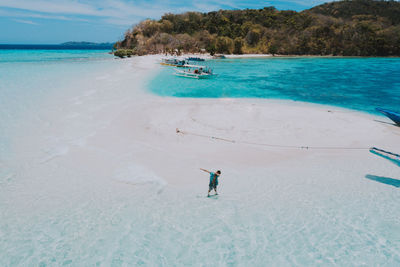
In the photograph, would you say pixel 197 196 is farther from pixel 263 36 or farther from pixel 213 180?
pixel 263 36

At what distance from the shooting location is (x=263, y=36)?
11281 cm

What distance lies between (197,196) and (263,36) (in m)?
117

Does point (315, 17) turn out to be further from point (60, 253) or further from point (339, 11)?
point (60, 253)

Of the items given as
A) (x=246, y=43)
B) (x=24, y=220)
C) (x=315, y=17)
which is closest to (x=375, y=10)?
(x=315, y=17)

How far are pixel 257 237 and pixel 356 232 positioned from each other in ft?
10.8

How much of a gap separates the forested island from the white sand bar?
81094 millimetres

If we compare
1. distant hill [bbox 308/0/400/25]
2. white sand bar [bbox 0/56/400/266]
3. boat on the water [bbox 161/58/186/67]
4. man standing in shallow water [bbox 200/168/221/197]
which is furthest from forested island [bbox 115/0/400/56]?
man standing in shallow water [bbox 200/168/221/197]

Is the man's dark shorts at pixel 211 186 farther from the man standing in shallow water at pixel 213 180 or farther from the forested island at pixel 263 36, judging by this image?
the forested island at pixel 263 36

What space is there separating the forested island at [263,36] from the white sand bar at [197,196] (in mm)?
81094

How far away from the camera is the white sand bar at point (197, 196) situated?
7352mm

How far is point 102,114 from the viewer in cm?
2022

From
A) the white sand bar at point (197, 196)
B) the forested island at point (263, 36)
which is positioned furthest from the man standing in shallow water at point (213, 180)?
the forested island at point (263, 36)

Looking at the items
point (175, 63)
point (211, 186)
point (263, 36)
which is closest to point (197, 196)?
point (211, 186)

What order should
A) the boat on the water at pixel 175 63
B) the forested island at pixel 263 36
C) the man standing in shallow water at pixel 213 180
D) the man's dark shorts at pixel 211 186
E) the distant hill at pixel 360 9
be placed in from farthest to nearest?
the distant hill at pixel 360 9 → the forested island at pixel 263 36 → the boat on the water at pixel 175 63 → the man's dark shorts at pixel 211 186 → the man standing in shallow water at pixel 213 180
